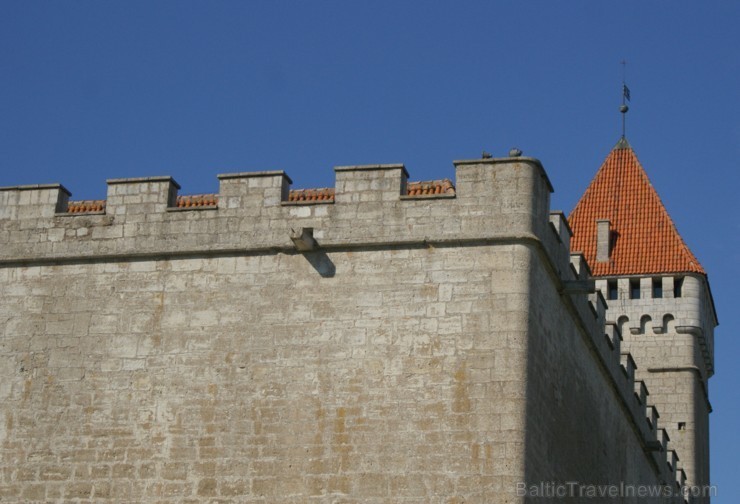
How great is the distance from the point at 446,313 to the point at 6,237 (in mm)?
6388

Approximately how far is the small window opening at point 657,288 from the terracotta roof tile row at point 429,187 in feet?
60.6

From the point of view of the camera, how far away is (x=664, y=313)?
37.7 metres

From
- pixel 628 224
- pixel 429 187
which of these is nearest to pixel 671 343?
pixel 628 224

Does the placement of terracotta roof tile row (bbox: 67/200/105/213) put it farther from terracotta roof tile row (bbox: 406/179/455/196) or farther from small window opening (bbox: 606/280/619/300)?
small window opening (bbox: 606/280/619/300)

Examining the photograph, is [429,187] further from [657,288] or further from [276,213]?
[657,288]

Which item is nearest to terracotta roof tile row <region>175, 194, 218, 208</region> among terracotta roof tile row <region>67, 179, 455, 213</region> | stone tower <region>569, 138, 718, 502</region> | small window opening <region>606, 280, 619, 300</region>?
terracotta roof tile row <region>67, 179, 455, 213</region>

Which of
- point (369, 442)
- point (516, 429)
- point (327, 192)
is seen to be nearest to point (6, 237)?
point (327, 192)

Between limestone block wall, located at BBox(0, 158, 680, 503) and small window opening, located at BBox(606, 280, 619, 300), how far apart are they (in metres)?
16.9

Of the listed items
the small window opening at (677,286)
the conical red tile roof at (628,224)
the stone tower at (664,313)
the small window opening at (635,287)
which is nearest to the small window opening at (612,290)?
the stone tower at (664,313)

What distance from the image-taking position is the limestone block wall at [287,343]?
1905 cm

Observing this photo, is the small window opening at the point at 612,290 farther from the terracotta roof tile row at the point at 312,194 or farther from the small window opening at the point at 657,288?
the terracotta roof tile row at the point at 312,194

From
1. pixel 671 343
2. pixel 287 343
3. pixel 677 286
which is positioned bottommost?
pixel 287 343

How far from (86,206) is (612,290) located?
19.5 m

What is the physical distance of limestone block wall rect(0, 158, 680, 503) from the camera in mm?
19047
